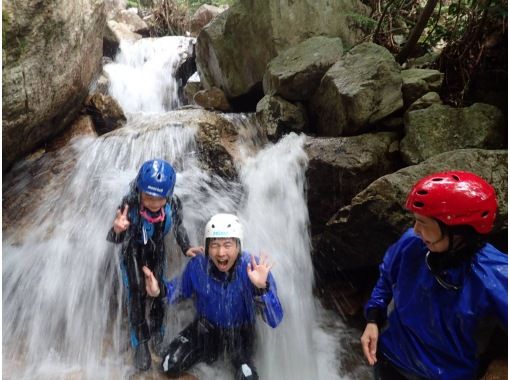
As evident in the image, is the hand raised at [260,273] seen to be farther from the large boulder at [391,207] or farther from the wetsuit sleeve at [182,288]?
the large boulder at [391,207]

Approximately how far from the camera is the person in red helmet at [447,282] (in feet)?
6.62

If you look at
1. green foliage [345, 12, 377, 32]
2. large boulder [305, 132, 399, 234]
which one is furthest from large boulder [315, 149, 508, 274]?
green foliage [345, 12, 377, 32]

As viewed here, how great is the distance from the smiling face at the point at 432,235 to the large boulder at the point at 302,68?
466cm

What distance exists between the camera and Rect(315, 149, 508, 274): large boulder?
359 centimetres

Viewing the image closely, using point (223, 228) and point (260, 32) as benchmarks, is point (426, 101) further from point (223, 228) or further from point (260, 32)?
point (260, 32)

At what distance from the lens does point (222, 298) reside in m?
3.32

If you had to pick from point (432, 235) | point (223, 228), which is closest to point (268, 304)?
point (223, 228)

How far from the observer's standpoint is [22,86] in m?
4.18

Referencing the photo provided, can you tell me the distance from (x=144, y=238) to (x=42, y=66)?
2.92 metres

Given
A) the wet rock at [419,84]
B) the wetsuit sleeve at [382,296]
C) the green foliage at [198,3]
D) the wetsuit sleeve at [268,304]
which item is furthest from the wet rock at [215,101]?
the green foliage at [198,3]

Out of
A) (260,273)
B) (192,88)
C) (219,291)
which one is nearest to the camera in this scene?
(260,273)

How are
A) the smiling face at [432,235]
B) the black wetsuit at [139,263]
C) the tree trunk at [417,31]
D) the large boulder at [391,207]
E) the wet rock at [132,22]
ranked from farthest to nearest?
the wet rock at [132,22] → the tree trunk at [417,31] → the large boulder at [391,207] → the black wetsuit at [139,263] → the smiling face at [432,235]

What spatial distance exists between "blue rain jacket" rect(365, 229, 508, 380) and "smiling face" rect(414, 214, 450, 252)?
14 cm

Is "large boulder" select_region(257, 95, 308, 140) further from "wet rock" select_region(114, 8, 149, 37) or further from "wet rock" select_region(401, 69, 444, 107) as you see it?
"wet rock" select_region(114, 8, 149, 37)
